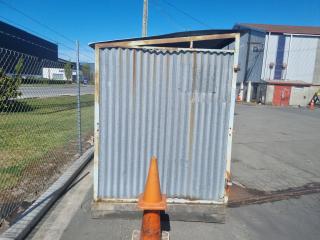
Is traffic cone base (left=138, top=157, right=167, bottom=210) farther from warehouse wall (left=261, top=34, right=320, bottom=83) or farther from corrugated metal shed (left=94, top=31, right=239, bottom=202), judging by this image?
warehouse wall (left=261, top=34, right=320, bottom=83)

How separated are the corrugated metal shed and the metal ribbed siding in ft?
0.04

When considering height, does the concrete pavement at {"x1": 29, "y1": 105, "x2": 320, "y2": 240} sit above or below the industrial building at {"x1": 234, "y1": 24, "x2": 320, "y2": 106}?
below

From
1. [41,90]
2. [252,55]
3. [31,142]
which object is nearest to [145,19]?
[41,90]

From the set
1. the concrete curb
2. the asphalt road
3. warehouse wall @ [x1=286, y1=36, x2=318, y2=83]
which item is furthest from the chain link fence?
warehouse wall @ [x1=286, y1=36, x2=318, y2=83]

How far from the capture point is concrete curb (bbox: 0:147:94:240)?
3248 mm

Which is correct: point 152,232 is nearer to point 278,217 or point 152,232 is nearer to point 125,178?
point 125,178

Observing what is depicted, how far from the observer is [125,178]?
399 centimetres

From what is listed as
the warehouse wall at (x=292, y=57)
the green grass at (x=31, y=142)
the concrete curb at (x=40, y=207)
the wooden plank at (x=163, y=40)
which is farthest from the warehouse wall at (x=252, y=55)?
the wooden plank at (x=163, y=40)

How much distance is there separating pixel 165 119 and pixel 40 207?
2017 millimetres

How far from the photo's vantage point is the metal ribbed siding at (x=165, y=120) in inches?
147

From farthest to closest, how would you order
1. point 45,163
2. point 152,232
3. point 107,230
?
point 45,163
point 107,230
point 152,232

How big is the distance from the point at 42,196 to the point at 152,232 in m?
1.96

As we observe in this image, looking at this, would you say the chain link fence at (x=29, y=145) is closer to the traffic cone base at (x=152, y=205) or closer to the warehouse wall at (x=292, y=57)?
the traffic cone base at (x=152, y=205)

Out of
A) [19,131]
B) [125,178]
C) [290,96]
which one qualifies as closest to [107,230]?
[125,178]
